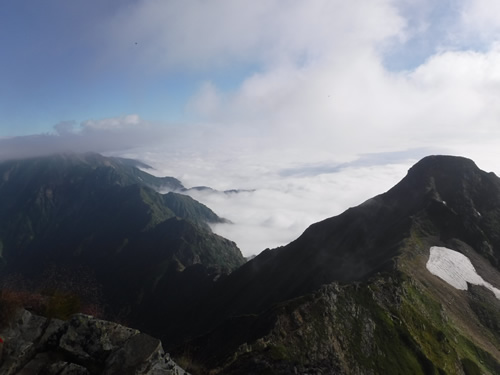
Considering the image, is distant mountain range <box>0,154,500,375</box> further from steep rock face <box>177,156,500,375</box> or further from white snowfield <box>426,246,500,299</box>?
white snowfield <box>426,246,500,299</box>

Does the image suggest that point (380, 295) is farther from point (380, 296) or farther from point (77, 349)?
point (77, 349)

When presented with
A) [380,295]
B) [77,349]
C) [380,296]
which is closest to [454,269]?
[380,295]

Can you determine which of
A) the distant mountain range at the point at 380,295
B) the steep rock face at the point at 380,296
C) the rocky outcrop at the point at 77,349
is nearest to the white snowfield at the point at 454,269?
the distant mountain range at the point at 380,295

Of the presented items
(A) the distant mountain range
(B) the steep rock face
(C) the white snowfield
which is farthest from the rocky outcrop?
(C) the white snowfield

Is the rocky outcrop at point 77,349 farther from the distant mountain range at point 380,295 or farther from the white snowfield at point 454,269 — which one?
the white snowfield at point 454,269

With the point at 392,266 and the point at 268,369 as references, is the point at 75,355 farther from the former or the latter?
the point at 392,266

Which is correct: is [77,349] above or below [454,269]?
above

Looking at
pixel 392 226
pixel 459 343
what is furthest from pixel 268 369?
pixel 392 226

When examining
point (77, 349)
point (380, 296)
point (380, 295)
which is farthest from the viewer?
point (380, 295)
